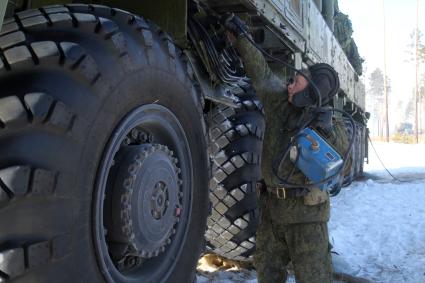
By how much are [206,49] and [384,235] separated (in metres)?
4.12

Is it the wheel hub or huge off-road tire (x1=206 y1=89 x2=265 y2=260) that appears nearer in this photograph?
the wheel hub

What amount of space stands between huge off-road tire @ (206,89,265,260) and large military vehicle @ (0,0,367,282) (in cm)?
57

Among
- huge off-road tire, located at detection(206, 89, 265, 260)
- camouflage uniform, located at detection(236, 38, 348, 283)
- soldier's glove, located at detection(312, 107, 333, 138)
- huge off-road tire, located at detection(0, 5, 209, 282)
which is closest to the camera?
huge off-road tire, located at detection(0, 5, 209, 282)

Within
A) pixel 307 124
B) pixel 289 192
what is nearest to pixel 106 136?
pixel 307 124

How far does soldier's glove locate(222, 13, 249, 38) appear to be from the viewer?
9.81ft

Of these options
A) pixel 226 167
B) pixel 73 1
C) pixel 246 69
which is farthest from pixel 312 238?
pixel 73 1

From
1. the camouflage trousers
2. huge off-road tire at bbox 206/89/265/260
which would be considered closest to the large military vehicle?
huge off-road tire at bbox 206/89/265/260

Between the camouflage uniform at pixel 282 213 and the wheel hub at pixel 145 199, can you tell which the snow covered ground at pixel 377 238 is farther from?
the wheel hub at pixel 145 199

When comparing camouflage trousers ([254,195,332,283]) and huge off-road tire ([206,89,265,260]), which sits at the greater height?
huge off-road tire ([206,89,265,260])

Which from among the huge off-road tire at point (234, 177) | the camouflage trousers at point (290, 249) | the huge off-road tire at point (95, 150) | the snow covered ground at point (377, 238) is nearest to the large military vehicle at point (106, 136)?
the huge off-road tire at point (95, 150)

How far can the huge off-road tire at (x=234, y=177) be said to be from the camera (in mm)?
3611

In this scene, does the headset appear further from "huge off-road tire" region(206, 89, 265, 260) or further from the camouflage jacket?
"huge off-road tire" region(206, 89, 265, 260)

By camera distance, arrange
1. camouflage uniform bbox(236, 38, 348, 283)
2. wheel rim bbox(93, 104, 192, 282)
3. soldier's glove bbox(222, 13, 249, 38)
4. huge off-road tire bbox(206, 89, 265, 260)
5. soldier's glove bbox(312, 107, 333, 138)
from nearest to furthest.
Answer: wheel rim bbox(93, 104, 192, 282) → soldier's glove bbox(222, 13, 249, 38) → soldier's glove bbox(312, 107, 333, 138) → camouflage uniform bbox(236, 38, 348, 283) → huge off-road tire bbox(206, 89, 265, 260)

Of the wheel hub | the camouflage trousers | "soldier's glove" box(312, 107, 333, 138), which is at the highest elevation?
"soldier's glove" box(312, 107, 333, 138)
